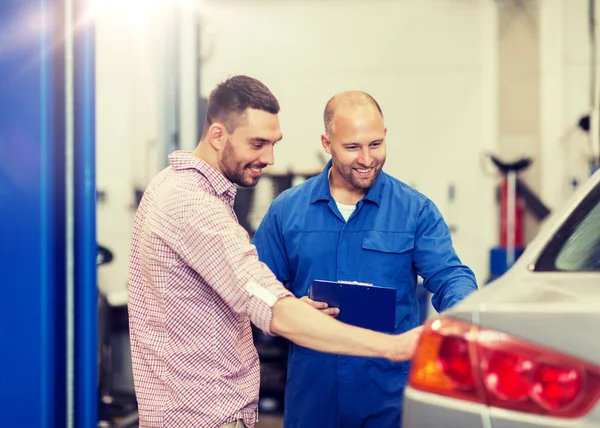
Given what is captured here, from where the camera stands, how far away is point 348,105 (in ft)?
8.61

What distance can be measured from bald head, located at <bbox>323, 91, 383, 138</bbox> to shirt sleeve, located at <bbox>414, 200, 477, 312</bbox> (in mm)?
379

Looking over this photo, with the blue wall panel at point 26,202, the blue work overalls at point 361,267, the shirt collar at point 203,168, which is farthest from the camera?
the blue work overalls at point 361,267

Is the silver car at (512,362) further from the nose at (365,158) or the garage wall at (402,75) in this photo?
the garage wall at (402,75)

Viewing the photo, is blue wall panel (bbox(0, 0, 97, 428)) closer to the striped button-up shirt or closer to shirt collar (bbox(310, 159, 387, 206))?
the striped button-up shirt

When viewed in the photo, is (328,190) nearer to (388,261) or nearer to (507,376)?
(388,261)

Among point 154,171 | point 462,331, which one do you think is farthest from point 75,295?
point 154,171

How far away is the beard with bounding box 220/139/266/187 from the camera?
2.01 m

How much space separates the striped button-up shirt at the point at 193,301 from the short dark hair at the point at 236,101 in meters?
0.13

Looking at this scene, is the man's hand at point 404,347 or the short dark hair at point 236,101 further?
the short dark hair at point 236,101

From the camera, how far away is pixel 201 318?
190 centimetres

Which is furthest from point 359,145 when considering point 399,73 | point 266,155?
point 399,73

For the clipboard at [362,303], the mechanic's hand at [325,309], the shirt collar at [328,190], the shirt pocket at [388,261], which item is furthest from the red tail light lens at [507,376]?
the shirt collar at [328,190]

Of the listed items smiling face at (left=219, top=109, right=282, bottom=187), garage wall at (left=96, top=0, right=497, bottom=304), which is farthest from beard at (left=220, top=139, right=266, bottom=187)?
garage wall at (left=96, top=0, right=497, bottom=304)

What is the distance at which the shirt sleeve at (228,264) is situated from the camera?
1.79 meters
